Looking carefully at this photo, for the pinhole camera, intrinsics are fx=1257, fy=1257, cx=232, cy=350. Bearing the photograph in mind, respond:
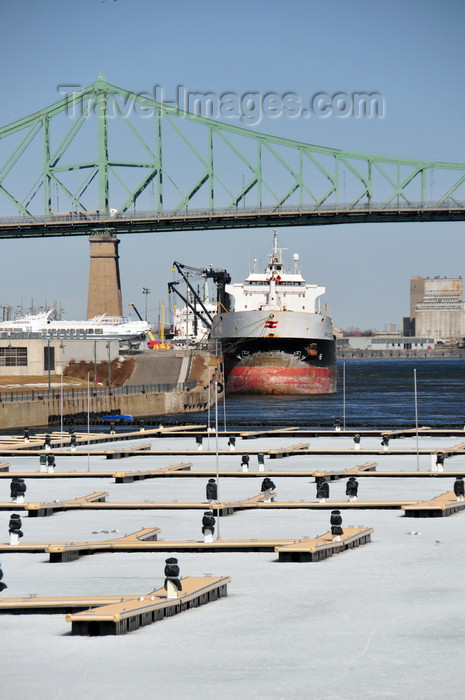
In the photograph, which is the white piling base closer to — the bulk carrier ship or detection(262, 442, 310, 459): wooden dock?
detection(262, 442, 310, 459): wooden dock

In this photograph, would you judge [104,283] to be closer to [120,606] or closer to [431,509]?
[431,509]

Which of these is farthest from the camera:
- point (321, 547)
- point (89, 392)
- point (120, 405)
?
point (120, 405)

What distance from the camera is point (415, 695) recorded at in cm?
1526

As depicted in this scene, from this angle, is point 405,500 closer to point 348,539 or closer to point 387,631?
point 348,539

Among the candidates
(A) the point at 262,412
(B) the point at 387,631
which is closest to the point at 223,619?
(B) the point at 387,631

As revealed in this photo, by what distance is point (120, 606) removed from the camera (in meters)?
19.2

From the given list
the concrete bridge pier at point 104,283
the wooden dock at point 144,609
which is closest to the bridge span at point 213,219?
the concrete bridge pier at point 104,283

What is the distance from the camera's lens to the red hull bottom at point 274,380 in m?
127

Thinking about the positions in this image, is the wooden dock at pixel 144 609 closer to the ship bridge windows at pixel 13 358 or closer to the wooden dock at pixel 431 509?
the wooden dock at pixel 431 509

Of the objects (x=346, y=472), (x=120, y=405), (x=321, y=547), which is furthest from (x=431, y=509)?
(x=120, y=405)

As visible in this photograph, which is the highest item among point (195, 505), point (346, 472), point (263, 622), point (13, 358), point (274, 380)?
point (13, 358)

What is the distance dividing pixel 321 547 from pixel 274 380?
10155 centimetres

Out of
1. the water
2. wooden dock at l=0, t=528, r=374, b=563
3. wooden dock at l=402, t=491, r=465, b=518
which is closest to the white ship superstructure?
the water

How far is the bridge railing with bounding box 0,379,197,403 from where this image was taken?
313 ft
